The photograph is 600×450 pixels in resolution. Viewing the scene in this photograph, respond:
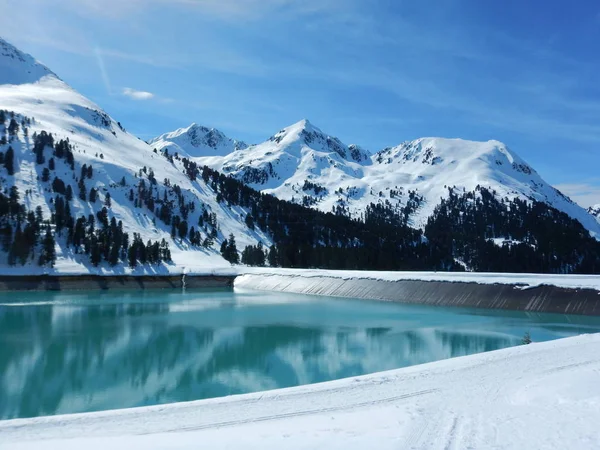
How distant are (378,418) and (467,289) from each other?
49.7 metres

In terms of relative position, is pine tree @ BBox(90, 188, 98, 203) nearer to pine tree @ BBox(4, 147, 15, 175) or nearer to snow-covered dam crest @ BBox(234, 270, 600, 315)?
pine tree @ BBox(4, 147, 15, 175)

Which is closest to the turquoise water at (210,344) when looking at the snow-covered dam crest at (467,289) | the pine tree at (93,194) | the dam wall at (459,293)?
the dam wall at (459,293)

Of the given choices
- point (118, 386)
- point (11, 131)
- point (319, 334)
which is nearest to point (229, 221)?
point (11, 131)

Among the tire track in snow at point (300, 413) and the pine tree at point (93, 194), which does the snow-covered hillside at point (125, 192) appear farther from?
the tire track in snow at point (300, 413)

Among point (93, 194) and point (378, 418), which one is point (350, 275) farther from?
point (93, 194)

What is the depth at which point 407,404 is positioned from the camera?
1509 centimetres

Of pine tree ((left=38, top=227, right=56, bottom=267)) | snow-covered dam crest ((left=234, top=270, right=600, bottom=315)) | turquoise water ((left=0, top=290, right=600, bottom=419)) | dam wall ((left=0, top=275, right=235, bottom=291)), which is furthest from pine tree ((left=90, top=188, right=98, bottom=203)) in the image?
turquoise water ((left=0, top=290, right=600, bottom=419))

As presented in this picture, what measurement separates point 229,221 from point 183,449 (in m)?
154

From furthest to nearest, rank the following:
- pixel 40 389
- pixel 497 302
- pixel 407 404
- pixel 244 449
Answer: pixel 497 302 → pixel 40 389 → pixel 407 404 → pixel 244 449

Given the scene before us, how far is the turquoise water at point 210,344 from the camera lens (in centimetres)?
2209

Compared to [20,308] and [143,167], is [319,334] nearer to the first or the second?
[20,308]

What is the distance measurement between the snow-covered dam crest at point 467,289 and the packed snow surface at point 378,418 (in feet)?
114

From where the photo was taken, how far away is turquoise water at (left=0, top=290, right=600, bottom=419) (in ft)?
72.5

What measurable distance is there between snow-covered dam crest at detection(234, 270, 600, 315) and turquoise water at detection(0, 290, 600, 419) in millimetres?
2783
